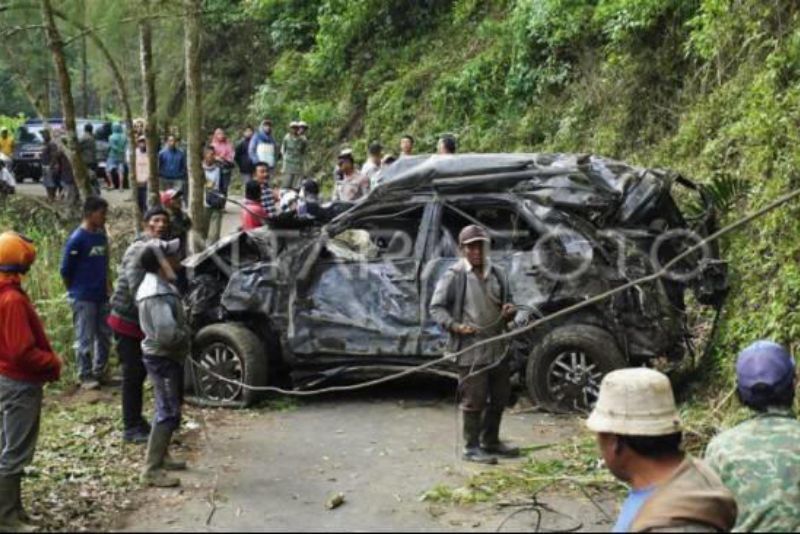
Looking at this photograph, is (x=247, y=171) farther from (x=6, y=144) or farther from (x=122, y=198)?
(x=6, y=144)

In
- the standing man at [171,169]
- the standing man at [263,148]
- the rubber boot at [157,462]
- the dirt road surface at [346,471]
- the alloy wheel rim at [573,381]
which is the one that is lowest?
the dirt road surface at [346,471]

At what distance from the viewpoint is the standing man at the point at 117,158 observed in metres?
25.4

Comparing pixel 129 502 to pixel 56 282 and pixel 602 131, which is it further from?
pixel 602 131

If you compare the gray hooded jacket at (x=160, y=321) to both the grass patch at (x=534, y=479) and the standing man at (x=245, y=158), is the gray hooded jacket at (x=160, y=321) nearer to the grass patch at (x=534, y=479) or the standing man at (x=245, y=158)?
the grass patch at (x=534, y=479)

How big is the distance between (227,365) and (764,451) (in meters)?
6.27

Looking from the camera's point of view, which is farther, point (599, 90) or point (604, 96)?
point (599, 90)

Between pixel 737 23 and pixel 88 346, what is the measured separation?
7704 millimetres

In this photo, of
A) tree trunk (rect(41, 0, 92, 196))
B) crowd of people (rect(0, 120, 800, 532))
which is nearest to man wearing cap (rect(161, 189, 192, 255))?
crowd of people (rect(0, 120, 800, 532))

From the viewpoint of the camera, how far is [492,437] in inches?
300

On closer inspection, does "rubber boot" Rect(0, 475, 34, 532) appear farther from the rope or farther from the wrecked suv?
the wrecked suv

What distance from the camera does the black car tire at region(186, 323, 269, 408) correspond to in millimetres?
9141

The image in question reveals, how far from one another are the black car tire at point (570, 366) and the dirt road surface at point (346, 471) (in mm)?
198

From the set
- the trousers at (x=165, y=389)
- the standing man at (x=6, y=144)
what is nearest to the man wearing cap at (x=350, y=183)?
the trousers at (x=165, y=389)

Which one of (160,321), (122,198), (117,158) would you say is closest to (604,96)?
(160,321)
